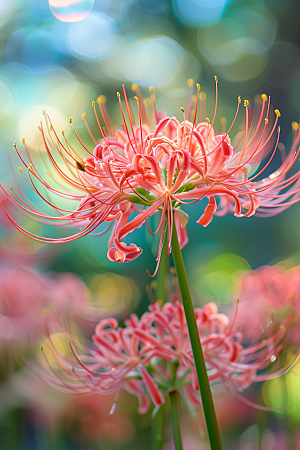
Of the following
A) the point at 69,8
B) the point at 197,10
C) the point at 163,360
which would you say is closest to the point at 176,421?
the point at 163,360

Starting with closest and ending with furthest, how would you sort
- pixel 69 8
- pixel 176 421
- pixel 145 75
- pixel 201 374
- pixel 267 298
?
pixel 201 374
pixel 176 421
pixel 267 298
pixel 69 8
pixel 145 75

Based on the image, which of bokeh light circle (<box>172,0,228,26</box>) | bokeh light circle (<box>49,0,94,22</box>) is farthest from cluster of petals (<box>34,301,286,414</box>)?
bokeh light circle (<box>172,0,228,26</box>)

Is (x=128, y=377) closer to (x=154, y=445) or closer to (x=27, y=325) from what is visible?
(x=154, y=445)

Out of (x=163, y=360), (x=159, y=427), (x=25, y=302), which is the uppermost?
(x=25, y=302)

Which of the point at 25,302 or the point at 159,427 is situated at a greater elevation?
the point at 25,302

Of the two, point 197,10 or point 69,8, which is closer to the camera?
point 69,8

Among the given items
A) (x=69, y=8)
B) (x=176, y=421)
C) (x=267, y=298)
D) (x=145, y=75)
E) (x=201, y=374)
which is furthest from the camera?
(x=145, y=75)

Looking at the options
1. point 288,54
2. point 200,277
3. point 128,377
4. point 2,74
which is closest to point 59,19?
point 2,74

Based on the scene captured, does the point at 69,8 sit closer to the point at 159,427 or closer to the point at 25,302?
the point at 25,302
